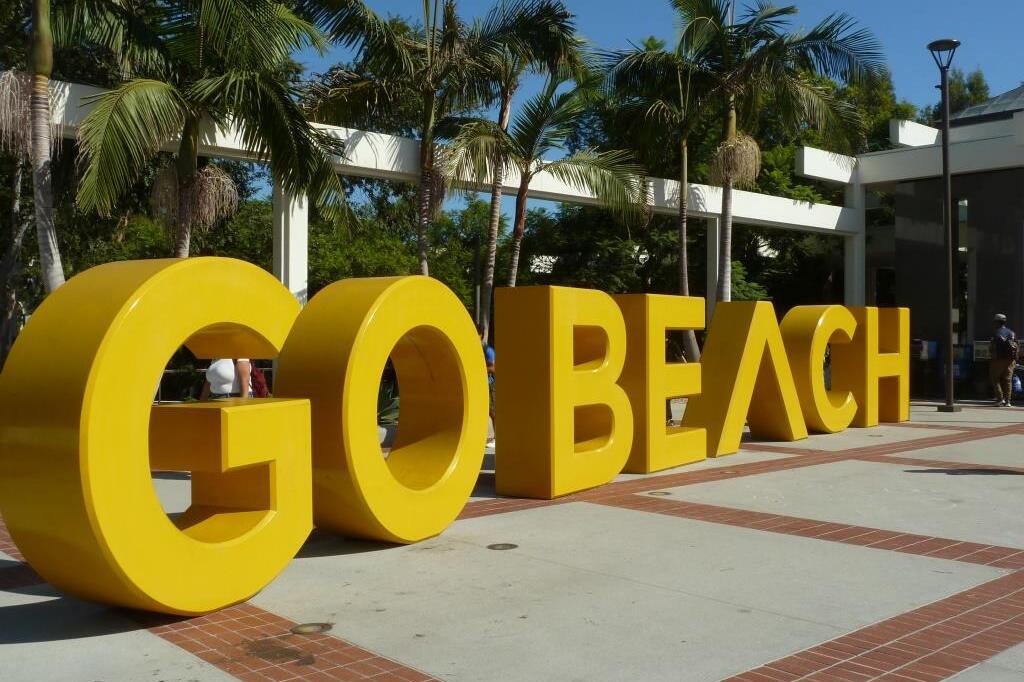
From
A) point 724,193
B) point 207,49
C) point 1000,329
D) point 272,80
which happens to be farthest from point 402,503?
point 1000,329

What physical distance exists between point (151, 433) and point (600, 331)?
5559mm

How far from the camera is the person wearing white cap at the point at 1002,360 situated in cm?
1962

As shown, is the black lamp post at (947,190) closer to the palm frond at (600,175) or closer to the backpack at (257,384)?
the palm frond at (600,175)

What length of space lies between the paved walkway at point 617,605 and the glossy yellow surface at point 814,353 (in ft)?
16.4

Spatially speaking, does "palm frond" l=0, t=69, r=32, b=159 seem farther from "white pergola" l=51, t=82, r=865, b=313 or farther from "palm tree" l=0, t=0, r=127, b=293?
"white pergola" l=51, t=82, r=865, b=313

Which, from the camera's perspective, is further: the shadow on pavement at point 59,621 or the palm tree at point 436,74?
the palm tree at point 436,74

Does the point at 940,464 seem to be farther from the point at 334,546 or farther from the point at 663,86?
the point at 663,86

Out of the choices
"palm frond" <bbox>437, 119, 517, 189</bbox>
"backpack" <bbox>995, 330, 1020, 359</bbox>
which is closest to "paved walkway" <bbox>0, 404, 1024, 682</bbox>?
"palm frond" <bbox>437, 119, 517, 189</bbox>

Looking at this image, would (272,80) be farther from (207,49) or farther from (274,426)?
(274,426)

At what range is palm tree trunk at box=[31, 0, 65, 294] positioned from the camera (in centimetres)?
1114

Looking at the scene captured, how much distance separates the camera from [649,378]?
11273mm

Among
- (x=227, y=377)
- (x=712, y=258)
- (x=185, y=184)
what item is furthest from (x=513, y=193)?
(x=227, y=377)

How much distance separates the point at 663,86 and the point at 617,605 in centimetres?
1492

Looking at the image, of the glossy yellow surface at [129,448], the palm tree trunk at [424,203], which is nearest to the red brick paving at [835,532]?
the glossy yellow surface at [129,448]
